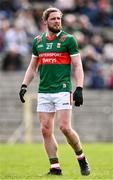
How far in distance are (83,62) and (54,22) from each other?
53.5ft

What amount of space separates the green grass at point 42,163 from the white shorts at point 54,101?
100 cm

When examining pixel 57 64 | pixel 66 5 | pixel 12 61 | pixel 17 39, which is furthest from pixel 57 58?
pixel 66 5

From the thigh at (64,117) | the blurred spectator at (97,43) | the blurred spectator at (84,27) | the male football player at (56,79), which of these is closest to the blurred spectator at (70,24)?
the blurred spectator at (84,27)

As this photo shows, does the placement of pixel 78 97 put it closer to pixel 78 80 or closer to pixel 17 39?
pixel 78 80

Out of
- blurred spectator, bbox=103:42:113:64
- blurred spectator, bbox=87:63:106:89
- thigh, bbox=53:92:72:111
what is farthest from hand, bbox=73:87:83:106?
blurred spectator, bbox=103:42:113:64

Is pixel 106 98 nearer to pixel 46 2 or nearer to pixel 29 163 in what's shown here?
pixel 46 2

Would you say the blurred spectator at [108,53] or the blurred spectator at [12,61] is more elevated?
the blurred spectator at [12,61]

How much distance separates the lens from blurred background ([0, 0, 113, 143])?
1128 inches

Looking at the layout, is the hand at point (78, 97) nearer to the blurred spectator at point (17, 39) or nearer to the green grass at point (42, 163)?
the green grass at point (42, 163)

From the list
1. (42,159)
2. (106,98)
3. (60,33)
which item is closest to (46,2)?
(106,98)

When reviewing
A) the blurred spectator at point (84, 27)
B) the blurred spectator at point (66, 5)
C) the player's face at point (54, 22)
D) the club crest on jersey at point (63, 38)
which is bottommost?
the blurred spectator at point (84, 27)

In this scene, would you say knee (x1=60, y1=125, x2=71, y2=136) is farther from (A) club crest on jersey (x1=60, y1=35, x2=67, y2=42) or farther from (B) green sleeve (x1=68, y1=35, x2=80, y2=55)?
(A) club crest on jersey (x1=60, y1=35, x2=67, y2=42)

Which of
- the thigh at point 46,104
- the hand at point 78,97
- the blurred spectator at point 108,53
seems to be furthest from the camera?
the blurred spectator at point 108,53

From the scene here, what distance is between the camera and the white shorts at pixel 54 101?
14359mm
